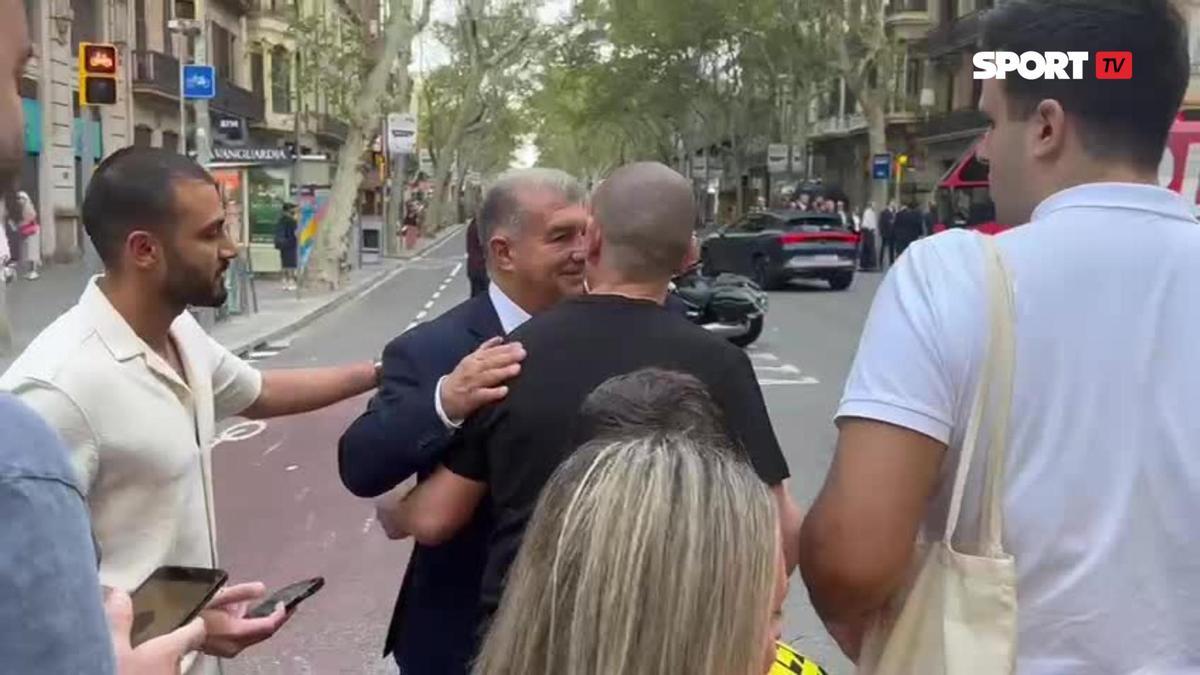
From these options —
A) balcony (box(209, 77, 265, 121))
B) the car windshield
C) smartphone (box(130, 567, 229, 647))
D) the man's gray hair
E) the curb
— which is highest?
balcony (box(209, 77, 265, 121))

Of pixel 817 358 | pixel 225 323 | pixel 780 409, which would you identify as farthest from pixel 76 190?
pixel 780 409

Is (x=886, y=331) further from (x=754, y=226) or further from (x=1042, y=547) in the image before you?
(x=754, y=226)

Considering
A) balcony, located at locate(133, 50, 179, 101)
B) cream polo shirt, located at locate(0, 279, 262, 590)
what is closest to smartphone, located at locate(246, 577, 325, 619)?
cream polo shirt, located at locate(0, 279, 262, 590)

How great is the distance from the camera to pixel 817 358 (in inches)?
639

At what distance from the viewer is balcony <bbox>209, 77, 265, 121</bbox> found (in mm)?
48375

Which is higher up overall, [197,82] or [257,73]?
[257,73]

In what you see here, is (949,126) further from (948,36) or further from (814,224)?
(814,224)

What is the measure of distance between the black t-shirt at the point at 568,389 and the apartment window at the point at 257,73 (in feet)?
185

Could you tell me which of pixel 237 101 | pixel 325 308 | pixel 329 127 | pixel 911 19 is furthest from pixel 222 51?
pixel 325 308

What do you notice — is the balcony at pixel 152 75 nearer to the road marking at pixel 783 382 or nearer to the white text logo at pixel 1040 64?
the road marking at pixel 783 382

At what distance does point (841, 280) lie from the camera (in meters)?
27.2

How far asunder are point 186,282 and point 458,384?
27.9 inches

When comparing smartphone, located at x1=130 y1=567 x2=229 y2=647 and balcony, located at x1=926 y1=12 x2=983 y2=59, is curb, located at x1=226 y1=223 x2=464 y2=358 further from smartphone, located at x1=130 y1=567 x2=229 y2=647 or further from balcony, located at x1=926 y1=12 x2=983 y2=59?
balcony, located at x1=926 y1=12 x2=983 y2=59

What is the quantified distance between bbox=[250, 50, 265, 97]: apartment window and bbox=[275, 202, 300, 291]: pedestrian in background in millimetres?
29402
